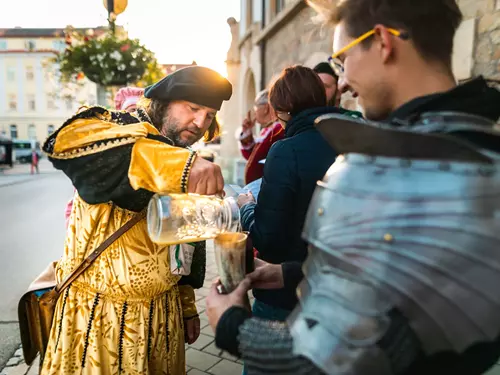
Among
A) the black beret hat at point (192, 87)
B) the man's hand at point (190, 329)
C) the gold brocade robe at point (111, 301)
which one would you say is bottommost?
the man's hand at point (190, 329)

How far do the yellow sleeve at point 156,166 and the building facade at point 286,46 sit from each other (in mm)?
680

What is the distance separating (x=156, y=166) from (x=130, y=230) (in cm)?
48

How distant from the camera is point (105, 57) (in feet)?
22.3

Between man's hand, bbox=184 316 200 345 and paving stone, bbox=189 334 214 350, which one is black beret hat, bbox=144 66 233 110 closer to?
man's hand, bbox=184 316 200 345

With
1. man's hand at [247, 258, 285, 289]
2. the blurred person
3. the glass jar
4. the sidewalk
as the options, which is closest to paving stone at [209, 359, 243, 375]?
the sidewalk

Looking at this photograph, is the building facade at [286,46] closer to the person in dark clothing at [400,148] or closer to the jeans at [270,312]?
the person in dark clothing at [400,148]

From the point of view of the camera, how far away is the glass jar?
1087 mm

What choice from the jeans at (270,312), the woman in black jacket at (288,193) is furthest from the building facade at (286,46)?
the jeans at (270,312)

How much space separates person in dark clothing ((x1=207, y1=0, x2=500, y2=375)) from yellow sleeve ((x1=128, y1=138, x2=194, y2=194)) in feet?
1.06

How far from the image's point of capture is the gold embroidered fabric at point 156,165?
1051 mm

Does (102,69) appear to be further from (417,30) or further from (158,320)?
(417,30)

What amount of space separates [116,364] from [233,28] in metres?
14.0

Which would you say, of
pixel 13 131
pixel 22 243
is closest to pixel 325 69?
pixel 22 243

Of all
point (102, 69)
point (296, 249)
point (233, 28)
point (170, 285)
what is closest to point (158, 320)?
point (170, 285)
